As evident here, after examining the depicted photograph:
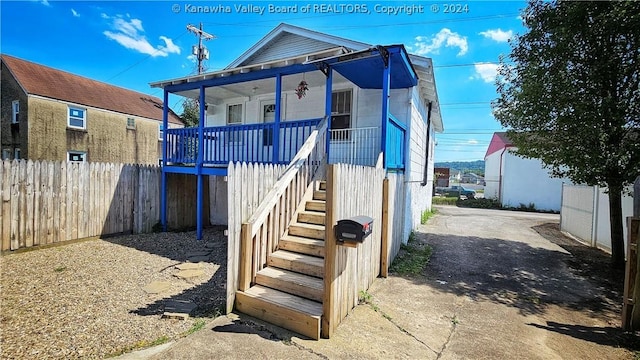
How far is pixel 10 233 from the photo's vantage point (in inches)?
244

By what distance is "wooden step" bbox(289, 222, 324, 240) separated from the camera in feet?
14.9

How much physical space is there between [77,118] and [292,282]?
20359mm

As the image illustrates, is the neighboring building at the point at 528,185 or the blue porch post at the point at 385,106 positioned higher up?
the blue porch post at the point at 385,106

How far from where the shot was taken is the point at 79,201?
24.3ft

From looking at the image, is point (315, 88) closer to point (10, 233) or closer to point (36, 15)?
point (10, 233)

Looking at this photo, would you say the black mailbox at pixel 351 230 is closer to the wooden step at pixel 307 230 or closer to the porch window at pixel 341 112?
the wooden step at pixel 307 230

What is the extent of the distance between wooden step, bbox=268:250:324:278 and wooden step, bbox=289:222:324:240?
39 cm

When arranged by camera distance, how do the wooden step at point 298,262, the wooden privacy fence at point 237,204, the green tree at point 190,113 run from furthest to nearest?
the green tree at point 190,113 < the wooden step at point 298,262 < the wooden privacy fence at point 237,204

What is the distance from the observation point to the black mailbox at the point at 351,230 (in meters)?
3.19

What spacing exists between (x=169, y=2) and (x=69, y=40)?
11.0 metres

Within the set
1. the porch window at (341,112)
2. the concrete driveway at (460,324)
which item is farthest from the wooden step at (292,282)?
the porch window at (341,112)

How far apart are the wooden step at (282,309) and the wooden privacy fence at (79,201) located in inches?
248

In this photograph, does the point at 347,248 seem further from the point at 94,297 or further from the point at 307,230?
the point at 94,297

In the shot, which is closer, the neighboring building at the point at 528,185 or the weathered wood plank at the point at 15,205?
the weathered wood plank at the point at 15,205
